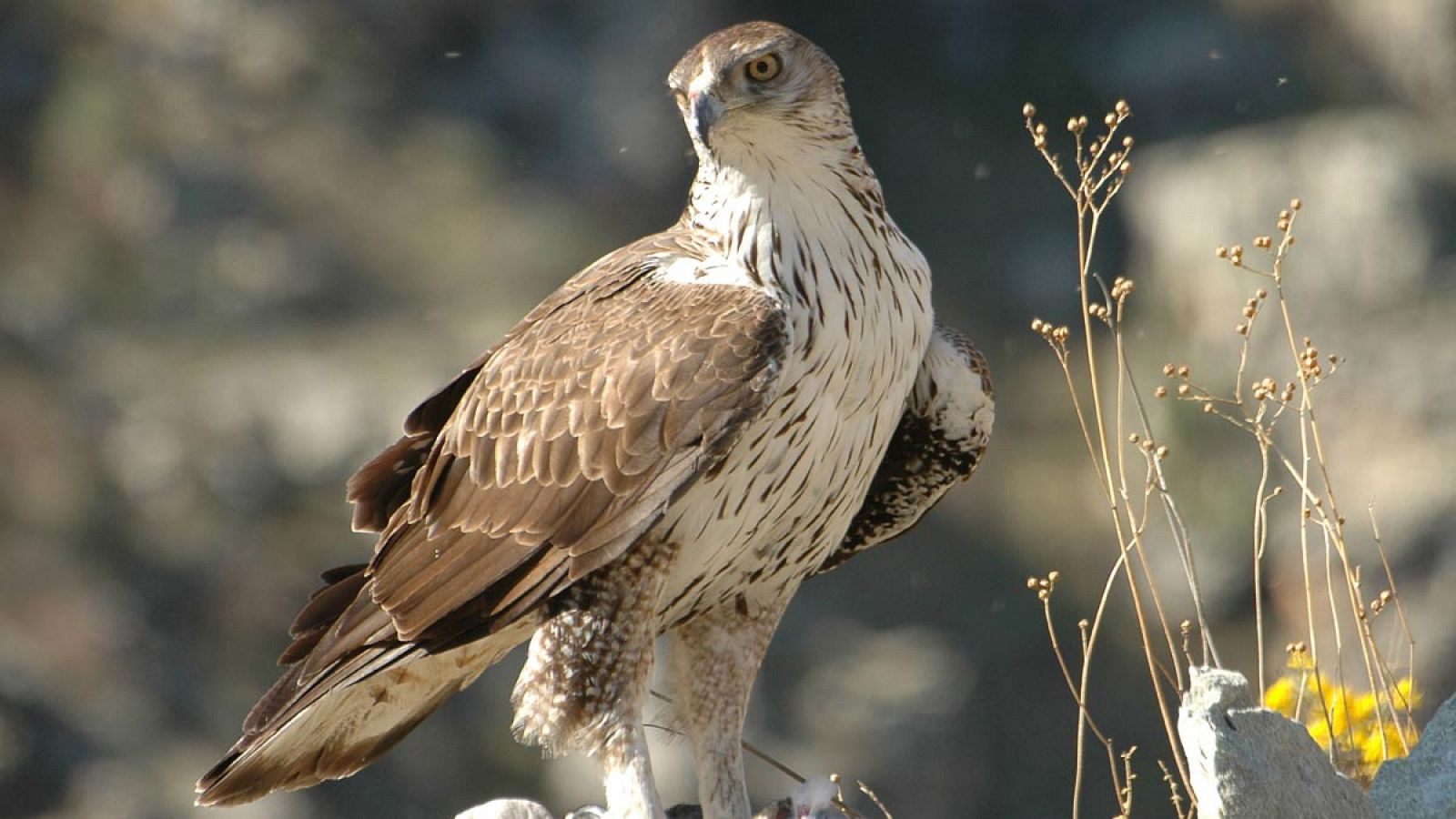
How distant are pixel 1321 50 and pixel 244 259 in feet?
28.9

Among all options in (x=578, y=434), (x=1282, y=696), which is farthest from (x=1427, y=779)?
(x=578, y=434)

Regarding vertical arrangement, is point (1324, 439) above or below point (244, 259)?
below

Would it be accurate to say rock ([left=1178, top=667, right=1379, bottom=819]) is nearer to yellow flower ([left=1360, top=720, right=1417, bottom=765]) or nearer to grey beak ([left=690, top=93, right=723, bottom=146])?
yellow flower ([left=1360, top=720, right=1417, bottom=765])

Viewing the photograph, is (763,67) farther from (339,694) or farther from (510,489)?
(339,694)

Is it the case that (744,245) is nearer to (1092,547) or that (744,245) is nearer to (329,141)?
(1092,547)

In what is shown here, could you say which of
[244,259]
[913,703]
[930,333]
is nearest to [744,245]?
[930,333]

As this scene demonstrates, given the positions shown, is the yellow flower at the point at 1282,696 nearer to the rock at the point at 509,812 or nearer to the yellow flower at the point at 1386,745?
the yellow flower at the point at 1386,745

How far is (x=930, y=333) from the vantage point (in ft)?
14.8

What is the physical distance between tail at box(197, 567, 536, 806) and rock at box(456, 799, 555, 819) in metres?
0.33

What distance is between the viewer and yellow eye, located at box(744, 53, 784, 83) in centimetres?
405

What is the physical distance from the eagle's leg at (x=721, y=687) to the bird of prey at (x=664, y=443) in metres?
0.03

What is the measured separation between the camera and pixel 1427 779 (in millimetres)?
3818

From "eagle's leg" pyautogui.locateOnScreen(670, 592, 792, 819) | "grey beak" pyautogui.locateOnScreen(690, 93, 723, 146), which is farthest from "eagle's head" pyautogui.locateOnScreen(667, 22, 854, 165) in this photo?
"eagle's leg" pyautogui.locateOnScreen(670, 592, 792, 819)

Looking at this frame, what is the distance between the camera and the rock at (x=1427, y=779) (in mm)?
3783
